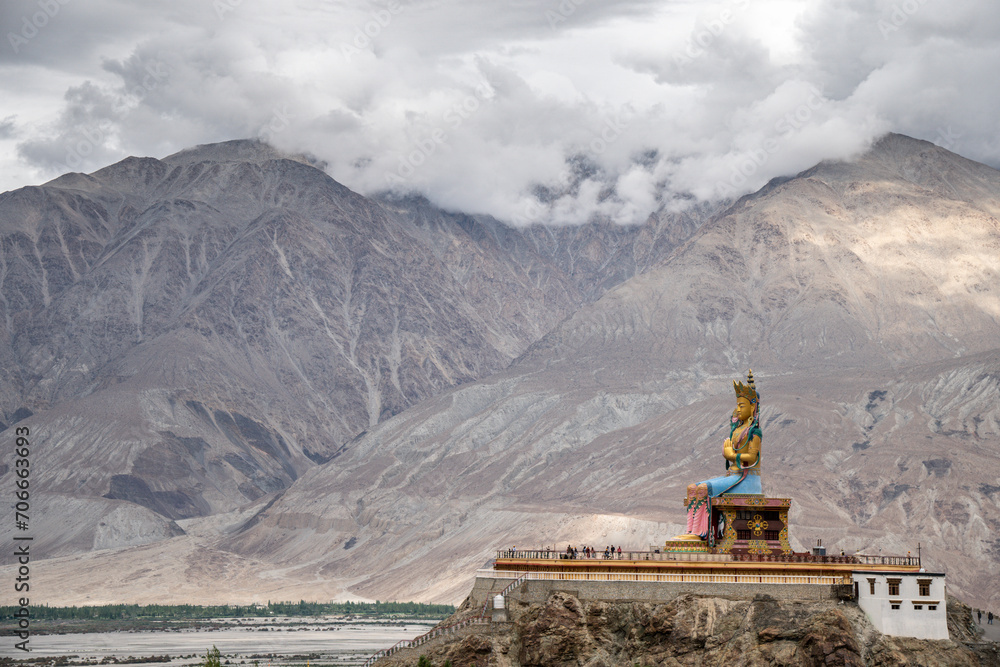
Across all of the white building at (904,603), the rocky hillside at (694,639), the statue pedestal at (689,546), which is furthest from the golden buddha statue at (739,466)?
the white building at (904,603)

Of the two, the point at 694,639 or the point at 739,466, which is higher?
the point at 739,466

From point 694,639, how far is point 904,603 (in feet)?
28.7

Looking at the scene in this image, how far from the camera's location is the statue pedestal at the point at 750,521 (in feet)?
230

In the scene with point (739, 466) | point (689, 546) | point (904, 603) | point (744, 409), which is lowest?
point (904, 603)

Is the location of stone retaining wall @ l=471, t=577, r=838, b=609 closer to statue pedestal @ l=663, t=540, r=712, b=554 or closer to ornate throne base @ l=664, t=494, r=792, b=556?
statue pedestal @ l=663, t=540, r=712, b=554

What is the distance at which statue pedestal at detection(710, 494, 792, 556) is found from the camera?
70.1 meters

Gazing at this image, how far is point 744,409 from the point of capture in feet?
237

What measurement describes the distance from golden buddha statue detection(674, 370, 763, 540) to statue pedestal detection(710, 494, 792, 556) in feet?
2.32

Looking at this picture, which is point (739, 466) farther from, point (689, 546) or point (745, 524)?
point (689, 546)

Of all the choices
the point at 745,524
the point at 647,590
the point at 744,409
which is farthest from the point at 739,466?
the point at 647,590

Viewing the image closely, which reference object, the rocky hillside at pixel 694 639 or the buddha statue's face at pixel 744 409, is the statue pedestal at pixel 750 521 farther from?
the rocky hillside at pixel 694 639

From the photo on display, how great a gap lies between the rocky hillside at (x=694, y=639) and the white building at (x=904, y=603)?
0.57 m

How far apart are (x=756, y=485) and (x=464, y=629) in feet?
56.1

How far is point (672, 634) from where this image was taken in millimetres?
59469
